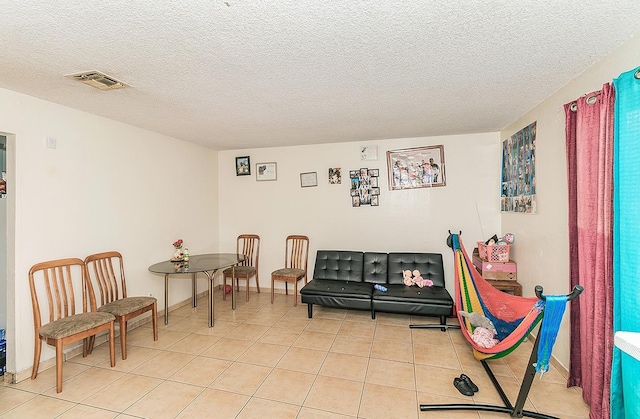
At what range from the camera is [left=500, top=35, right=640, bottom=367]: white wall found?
2293mm

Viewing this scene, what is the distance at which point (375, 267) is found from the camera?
424cm

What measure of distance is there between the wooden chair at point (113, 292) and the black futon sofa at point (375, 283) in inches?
74.0

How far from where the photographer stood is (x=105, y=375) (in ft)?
8.51

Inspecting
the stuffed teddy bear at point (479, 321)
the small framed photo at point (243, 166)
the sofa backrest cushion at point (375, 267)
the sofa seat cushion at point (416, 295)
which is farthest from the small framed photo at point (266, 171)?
the stuffed teddy bear at point (479, 321)

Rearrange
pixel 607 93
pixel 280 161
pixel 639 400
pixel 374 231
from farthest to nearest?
pixel 280 161, pixel 374 231, pixel 607 93, pixel 639 400

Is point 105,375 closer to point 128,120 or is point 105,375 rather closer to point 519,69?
point 128,120

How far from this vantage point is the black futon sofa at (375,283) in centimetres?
353

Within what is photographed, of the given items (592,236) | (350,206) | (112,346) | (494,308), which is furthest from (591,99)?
(112,346)

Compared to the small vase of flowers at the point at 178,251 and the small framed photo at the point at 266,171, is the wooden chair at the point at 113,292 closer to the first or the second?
the small vase of flowers at the point at 178,251

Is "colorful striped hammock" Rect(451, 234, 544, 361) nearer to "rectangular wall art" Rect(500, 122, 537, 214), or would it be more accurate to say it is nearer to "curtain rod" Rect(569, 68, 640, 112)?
"rectangular wall art" Rect(500, 122, 537, 214)

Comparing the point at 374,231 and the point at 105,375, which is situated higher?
the point at 374,231

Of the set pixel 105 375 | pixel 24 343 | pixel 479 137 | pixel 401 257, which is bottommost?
pixel 105 375

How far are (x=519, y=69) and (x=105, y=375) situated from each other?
4.29 metres

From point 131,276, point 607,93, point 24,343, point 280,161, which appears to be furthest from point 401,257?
point 24,343
